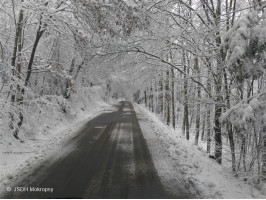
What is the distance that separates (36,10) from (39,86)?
594cm

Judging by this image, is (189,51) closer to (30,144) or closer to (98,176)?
(98,176)

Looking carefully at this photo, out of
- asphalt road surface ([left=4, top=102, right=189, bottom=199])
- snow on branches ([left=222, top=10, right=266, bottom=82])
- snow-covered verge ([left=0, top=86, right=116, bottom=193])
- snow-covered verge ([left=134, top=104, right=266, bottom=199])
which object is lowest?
snow-covered verge ([left=134, top=104, right=266, bottom=199])

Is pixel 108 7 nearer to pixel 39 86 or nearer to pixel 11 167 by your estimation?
pixel 11 167

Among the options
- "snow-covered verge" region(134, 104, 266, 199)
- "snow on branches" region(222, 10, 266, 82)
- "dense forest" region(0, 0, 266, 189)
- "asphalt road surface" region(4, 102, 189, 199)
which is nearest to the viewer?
"snow on branches" region(222, 10, 266, 82)

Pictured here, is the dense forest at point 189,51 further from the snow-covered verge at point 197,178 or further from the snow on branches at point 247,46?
the snow-covered verge at point 197,178

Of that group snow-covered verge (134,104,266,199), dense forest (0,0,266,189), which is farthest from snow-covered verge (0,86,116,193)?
snow-covered verge (134,104,266,199)

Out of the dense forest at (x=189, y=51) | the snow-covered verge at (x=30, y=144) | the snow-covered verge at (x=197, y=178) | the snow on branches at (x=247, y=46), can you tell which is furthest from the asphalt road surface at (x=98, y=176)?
the snow on branches at (x=247, y=46)

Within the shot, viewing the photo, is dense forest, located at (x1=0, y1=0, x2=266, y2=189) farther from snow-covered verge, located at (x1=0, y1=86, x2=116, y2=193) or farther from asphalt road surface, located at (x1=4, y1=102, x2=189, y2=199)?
asphalt road surface, located at (x1=4, y1=102, x2=189, y2=199)

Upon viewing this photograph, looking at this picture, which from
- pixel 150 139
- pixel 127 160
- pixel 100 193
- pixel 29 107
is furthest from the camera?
pixel 150 139

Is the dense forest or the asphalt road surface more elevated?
the dense forest

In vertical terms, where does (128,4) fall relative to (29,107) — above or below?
above

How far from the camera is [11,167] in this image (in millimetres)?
6879

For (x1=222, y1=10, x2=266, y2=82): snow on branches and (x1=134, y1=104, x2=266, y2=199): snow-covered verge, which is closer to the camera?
(x1=222, y1=10, x2=266, y2=82): snow on branches

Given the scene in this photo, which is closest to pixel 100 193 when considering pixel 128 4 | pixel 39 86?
pixel 128 4
